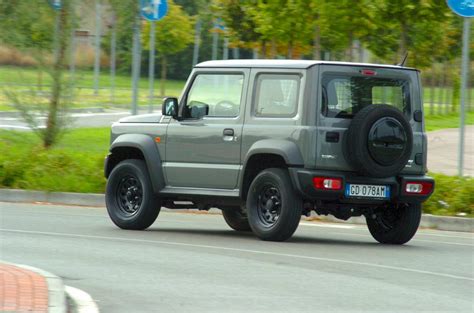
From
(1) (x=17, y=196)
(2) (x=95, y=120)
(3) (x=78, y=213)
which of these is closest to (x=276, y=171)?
(3) (x=78, y=213)

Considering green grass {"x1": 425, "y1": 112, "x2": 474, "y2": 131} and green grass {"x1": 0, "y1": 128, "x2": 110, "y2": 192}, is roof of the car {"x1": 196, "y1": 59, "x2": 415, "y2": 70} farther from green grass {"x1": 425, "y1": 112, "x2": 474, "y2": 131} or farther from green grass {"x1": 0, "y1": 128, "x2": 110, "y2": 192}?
green grass {"x1": 425, "y1": 112, "x2": 474, "y2": 131}

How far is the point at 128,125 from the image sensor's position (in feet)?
48.4

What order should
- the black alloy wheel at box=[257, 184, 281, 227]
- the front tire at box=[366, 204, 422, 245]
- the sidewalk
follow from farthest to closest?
the front tire at box=[366, 204, 422, 245] → the black alloy wheel at box=[257, 184, 281, 227] → the sidewalk

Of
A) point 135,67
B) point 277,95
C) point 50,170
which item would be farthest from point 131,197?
point 135,67

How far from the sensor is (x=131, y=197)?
14.7m

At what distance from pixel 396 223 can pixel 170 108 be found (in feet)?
9.50

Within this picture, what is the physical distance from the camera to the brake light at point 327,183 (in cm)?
1285

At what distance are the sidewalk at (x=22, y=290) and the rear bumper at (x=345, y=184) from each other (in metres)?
3.72

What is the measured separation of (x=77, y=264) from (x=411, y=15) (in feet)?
50.4

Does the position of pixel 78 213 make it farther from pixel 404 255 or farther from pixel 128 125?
pixel 404 255

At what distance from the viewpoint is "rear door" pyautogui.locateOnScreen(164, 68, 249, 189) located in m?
13.7

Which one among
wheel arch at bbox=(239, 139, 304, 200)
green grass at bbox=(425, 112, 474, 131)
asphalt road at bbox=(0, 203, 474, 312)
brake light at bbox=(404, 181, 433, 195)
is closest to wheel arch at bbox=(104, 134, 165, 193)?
asphalt road at bbox=(0, 203, 474, 312)

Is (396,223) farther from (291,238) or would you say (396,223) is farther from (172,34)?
(172,34)

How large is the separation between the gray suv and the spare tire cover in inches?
0.4
